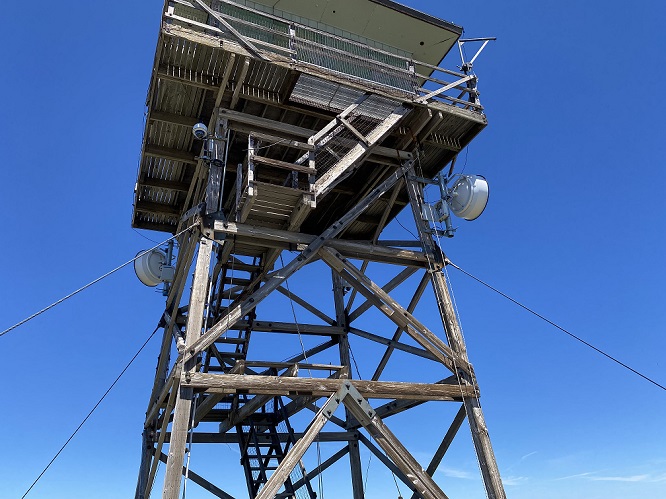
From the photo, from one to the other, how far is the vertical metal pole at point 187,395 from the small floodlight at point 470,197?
524 centimetres

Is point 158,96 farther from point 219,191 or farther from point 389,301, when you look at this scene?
point 389,301

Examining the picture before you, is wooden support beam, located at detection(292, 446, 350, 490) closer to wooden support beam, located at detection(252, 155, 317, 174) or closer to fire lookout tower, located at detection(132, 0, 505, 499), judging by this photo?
fire lookout tower, located at detection(132, 0, 505, 499)

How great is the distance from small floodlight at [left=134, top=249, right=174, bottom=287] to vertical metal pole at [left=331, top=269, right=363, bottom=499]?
4420 millimetres

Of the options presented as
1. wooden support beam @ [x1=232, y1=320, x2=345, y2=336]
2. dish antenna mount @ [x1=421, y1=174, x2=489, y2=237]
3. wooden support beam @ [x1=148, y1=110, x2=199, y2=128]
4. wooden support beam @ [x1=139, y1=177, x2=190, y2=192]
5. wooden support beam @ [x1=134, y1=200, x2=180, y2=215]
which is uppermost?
wooden support beam @ [x1=134, y1=200, x2=180, y2=215]

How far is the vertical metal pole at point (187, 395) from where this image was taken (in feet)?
Result: 22.9

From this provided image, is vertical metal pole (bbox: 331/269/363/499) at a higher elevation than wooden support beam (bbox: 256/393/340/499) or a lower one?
higher

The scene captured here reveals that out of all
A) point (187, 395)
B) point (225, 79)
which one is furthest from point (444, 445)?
point (225, 79)

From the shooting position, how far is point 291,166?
Answer: 910cm

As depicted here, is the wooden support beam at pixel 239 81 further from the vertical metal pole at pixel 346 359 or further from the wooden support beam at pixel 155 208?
the vertical metal pole at pixel 346 359

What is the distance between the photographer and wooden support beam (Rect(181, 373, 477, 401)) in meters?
7.65

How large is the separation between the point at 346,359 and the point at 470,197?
5175 millimetres

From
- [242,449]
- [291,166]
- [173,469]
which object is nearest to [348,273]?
[291,166]

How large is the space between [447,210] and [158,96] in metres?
6.17

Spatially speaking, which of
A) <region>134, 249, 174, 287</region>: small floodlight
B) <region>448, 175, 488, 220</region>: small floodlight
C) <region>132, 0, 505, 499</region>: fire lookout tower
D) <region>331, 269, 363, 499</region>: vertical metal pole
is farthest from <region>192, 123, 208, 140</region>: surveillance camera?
<region>331, 269, 363, 499</region>: vertical metal pole
